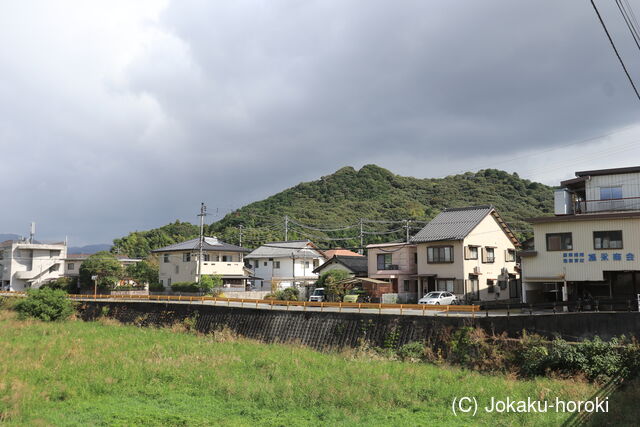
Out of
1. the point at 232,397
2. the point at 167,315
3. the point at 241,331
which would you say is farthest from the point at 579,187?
the point at 167,315

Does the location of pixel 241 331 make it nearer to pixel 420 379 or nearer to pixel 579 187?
pixel 420 379

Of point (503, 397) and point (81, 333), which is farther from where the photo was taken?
point (81, 333)

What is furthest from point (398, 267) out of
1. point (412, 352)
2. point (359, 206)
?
point (359, 206)

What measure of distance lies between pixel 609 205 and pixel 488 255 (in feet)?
41.8

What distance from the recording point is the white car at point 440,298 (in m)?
34.3

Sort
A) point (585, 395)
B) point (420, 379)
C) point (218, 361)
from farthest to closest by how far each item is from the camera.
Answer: point (218, 361) < point (420, 379) < point (585, 395)

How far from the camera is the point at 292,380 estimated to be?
18484 millimetres

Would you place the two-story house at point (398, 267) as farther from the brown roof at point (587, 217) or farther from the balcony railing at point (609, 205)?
the balcony railing at point (609, 205)

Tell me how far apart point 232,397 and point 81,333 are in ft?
68.8

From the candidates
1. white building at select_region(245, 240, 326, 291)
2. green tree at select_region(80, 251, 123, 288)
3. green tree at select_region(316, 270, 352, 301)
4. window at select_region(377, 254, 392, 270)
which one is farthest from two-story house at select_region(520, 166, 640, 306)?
green tree at select_region(80, 251, 123, 288)

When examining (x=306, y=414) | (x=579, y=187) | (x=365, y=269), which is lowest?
(x=306, y=414)

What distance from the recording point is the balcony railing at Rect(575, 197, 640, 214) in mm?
28891

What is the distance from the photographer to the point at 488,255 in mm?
41188

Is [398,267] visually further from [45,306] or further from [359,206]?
[359,206]
